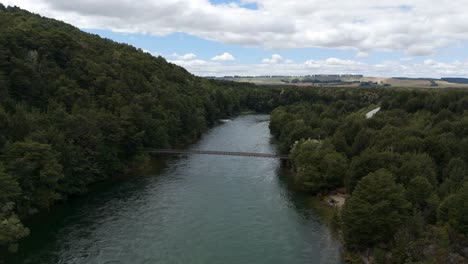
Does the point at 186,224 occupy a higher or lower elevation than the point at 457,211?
lower

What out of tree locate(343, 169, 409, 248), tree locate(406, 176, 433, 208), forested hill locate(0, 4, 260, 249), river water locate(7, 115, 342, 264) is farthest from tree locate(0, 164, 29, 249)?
tree locate(406, 176, 433, 208)

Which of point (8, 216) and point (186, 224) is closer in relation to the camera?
point (8, 216)

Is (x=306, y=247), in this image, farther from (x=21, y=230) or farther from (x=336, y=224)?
(x=21, y=230)

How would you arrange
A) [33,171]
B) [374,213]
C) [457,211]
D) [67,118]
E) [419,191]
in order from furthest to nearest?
[67,118]
[33,171]
[419,191]
[374,213]
[457,211]

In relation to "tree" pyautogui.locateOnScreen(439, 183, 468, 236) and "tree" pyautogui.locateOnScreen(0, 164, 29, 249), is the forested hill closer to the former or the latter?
"tree" pyautogui.locateOnScreen(0, 164, 29, 249)

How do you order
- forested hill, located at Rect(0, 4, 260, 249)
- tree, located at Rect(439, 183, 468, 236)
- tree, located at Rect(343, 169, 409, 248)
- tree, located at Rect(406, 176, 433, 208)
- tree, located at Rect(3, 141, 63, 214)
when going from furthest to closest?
forested hill, located at Rect(0, 4, 260, 249)
tree, located at Rect(3, 141, 63, 214)
tree, located at Rect(406, 176, 433, 208)
tree, located at Rect(343, 169, 409, 248)
tree, located at Rect(439, 183, 468, 236)

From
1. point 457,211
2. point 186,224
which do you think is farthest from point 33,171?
point 457,211

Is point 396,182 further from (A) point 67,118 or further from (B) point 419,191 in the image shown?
(A) point 67,118

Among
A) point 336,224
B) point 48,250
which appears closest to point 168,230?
point 48,250
